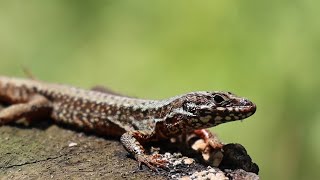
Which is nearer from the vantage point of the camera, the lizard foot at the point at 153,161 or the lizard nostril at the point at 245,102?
the lizard foot at the point at 153,161

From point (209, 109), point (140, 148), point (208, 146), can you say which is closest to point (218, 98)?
point (209, 109)

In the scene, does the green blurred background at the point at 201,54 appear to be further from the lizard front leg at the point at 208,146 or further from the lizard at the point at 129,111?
the lizard at the point at 129,111

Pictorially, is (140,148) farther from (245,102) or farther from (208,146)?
(245,102)

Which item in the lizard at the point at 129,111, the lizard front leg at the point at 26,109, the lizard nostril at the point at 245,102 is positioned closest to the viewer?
the lizard nostril at the point at 245,102

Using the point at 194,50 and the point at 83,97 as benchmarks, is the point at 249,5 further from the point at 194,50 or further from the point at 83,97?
the point at 83,97

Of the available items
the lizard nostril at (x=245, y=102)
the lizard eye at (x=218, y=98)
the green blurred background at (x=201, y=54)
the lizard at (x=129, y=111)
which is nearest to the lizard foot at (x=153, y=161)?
the lizard at (x=129, y=111)

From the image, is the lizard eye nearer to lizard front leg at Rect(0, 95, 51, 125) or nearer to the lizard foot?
the lizard foot

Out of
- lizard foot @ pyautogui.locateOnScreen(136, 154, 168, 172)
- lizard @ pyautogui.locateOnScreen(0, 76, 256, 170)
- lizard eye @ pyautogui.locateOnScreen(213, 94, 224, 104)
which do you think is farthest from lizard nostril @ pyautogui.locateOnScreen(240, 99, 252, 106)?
lizard foot @ pyautogui.locateOnScreen(136, 154, 168, 172)
